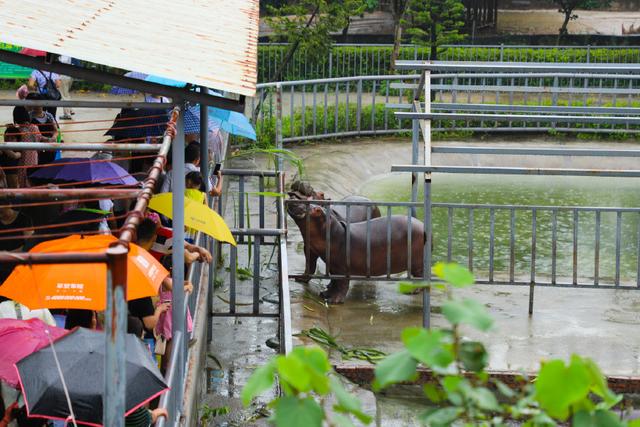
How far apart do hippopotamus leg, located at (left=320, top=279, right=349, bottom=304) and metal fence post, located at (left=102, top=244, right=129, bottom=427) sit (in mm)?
6728

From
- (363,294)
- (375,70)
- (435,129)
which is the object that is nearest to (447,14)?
(375,70)

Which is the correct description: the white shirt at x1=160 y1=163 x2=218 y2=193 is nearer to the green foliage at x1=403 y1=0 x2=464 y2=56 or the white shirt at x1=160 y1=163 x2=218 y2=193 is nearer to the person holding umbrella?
the person holding umbrella

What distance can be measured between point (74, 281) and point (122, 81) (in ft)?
3.67

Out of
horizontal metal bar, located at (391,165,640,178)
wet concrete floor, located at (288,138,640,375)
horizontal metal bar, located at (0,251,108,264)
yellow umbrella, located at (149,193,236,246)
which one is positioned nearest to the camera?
horizontal metal bar, located at (0,251,108,264)

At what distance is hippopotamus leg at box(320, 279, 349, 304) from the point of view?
32.3 ft

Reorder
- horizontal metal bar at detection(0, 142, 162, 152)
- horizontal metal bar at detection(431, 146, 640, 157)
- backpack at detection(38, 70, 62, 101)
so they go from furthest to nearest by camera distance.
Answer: backpack at detection(38, 70, 62, 101), horizontal metal bar at detection(431, 146, 640, 157), horizontal metal bar at detection(0, 142, 162, 152)

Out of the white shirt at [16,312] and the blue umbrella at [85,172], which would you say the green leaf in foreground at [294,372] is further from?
the blue umbrella at [85,172]

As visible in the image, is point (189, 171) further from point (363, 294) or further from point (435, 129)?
point (435, 129)

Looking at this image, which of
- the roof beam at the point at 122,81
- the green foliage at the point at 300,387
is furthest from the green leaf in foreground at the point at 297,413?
the roof beam at the point at 122,81

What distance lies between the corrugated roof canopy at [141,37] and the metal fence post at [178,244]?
0.35m

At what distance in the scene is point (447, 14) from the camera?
23.5 meters

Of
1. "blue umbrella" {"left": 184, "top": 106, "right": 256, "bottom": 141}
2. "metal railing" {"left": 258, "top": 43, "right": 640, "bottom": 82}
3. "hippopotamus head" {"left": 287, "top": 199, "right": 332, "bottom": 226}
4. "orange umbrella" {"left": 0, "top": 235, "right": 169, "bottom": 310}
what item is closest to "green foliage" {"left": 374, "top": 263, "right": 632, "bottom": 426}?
"orange umbrella" {"left": 0, "top": 235, "right": 169, "bottom": 310}

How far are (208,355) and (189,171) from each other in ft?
5.06

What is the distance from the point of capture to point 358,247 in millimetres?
9977
